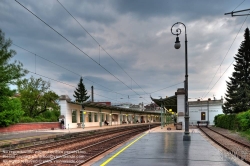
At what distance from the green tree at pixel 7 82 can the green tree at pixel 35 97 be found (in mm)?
17767

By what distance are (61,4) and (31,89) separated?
38056 mm

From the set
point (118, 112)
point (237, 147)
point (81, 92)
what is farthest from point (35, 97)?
point (81, 92)

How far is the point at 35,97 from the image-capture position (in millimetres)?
45844

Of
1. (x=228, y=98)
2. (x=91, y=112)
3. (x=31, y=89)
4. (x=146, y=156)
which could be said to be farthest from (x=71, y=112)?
(x=146, y=156)

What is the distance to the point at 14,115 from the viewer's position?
2659 centimetres

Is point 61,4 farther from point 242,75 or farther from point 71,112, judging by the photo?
point 242,75

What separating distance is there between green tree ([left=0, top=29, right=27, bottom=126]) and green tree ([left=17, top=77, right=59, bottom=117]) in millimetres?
17767

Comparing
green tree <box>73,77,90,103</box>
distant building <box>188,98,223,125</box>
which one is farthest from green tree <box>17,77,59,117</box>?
green tree <box>73,77,90,103</box>

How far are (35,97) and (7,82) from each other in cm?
2067

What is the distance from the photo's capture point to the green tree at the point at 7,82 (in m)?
25.4

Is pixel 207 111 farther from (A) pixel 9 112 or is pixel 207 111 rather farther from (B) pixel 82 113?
(A) pixel 9 112

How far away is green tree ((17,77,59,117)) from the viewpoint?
148 feet

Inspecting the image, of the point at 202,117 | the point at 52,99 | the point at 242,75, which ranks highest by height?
the point at 242,75

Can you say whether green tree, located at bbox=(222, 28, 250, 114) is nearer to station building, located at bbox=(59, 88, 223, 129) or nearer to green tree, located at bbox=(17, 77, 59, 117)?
station building, located at bbox=(59, 88, 223, 129)
